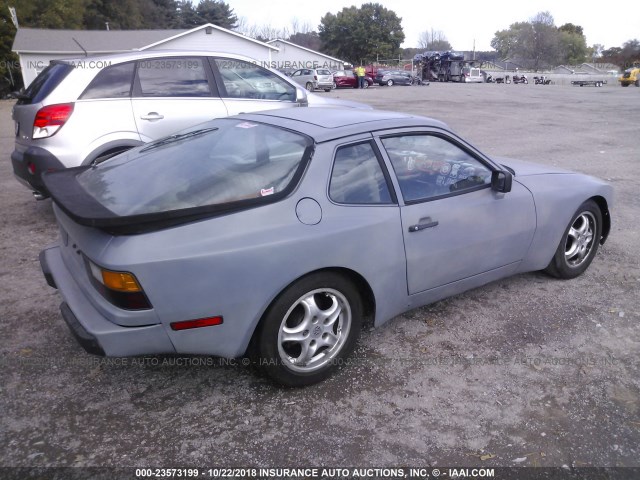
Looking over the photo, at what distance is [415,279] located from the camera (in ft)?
10.5

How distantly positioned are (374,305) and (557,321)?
5.14 ft

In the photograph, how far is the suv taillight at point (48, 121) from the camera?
4965 mm

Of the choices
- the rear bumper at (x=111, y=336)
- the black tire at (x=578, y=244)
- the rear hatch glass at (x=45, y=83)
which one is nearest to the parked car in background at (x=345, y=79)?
the rear hatch glass at (x=45, y=83)

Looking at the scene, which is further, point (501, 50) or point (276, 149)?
point (501, 50)

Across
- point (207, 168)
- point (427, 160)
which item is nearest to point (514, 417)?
point (427, 160)

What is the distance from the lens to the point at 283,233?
2.60 meters

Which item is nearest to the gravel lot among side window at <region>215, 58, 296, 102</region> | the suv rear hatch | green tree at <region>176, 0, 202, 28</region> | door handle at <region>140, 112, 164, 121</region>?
the suv rear hatch

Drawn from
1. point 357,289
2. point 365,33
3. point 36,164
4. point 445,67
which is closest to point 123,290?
point 357,289

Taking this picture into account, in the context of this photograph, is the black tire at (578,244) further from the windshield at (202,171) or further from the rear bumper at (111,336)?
the rear bumper at (111,336)

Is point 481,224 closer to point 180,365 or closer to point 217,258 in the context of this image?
point 217,258

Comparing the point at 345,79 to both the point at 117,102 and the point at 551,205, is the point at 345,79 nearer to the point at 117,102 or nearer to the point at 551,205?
the point at 117,102

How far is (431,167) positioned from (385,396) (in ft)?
5.12

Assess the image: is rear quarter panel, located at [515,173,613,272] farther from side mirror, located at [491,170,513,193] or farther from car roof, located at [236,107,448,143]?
car roof, located at [236,107,448,143]

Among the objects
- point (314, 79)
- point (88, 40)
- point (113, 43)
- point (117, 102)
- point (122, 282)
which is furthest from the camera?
point (113, 43)
